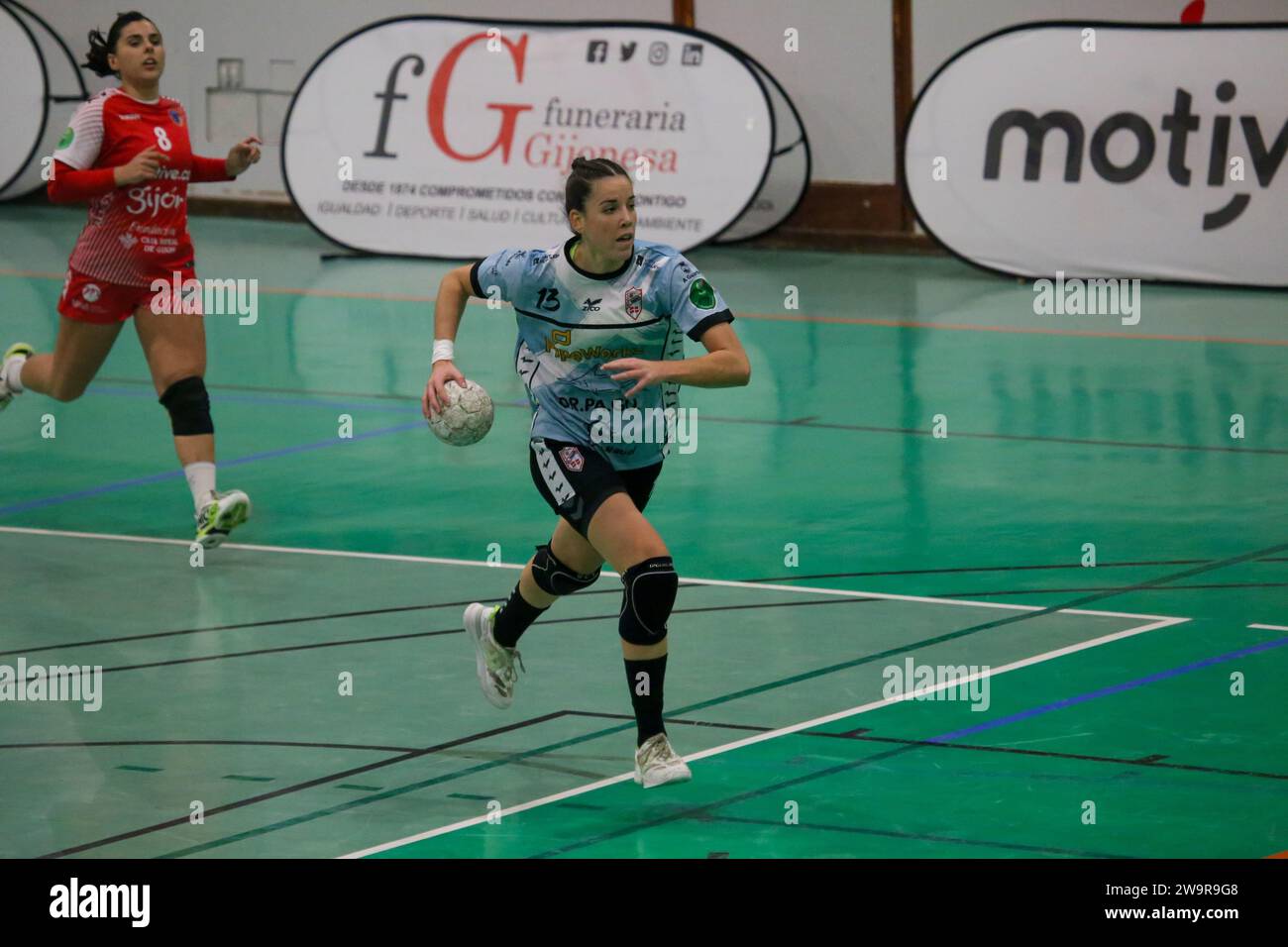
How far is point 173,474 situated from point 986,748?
631cm

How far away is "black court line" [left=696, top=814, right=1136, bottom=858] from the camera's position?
642 centimetres

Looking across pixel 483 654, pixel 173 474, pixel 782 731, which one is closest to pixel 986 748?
pixel 782 731

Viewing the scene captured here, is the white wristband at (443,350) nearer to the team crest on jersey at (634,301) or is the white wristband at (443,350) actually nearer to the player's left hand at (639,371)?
the team crest on jersey at (634,301)

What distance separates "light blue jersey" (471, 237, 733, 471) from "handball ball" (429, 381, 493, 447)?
0.24 m

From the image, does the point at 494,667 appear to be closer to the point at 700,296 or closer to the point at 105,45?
the point at 700,296

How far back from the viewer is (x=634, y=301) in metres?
7.47

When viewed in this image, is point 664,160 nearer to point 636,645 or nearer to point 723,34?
point 723,34

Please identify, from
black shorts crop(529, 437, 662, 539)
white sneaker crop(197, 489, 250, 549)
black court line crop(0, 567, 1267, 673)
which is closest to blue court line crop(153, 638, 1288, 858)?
black shorts crop(529, 437, 662, 539)

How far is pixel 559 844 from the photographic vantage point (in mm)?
6562

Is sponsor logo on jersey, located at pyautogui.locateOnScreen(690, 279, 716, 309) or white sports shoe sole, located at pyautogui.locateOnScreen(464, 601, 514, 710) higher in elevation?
sponsor logo on jersey, located at pyautogui.locateOnScreen(690, 279, 716, 309)

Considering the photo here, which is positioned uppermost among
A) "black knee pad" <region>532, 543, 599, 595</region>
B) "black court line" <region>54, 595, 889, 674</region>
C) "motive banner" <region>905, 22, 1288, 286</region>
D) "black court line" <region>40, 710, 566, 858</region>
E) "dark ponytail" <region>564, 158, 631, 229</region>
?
"motive banner" <region>905, 22, 1288, 286</region>

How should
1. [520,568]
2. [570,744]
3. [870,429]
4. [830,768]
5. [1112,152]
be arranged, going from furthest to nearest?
[1112,152] → [870,429] → [520,568] → [570,744] → [830,768]

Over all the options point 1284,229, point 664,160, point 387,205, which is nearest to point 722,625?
point 1284,229

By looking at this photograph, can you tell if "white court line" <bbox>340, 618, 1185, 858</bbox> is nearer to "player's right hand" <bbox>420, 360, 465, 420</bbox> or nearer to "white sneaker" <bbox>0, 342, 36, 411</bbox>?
"player's right hand" <bbox>420, 360, 465, 420</bbox>
